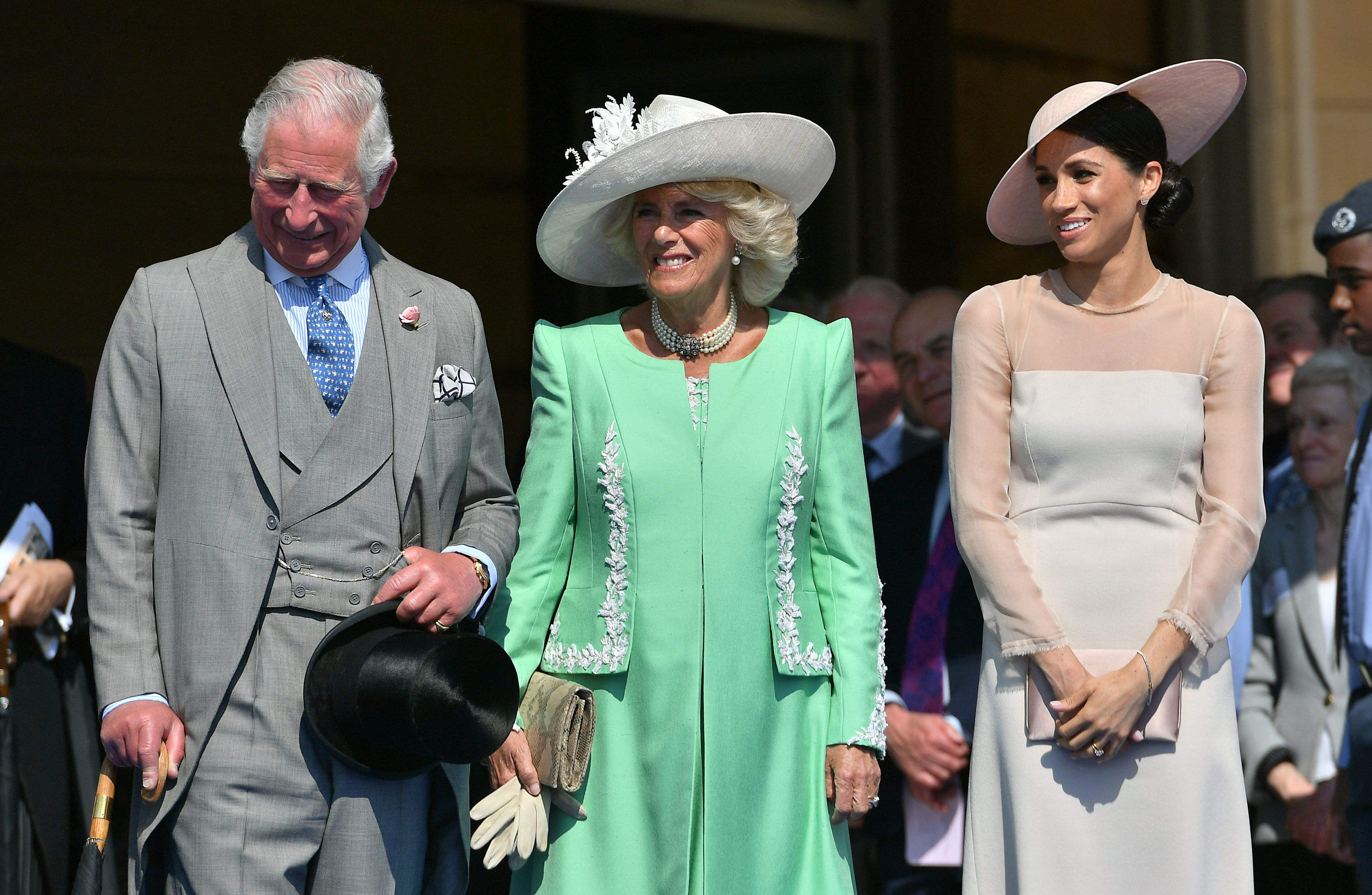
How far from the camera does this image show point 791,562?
327 centimetres

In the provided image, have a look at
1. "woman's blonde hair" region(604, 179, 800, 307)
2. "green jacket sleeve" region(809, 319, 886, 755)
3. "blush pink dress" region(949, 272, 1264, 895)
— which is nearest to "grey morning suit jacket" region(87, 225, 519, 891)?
"woman's blonde hair" region(604, 179, 800, 307)

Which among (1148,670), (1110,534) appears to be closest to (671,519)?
(1110,534)

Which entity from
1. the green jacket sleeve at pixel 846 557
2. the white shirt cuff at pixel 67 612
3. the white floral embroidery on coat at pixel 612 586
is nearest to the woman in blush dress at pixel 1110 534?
the green jacket sleeve at pixel 846 557

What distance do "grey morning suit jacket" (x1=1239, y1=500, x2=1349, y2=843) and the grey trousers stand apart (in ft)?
9.21

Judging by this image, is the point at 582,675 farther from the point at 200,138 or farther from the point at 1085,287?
the point at 200,138

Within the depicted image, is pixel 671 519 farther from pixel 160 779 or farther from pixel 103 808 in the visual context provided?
pixel 103 808

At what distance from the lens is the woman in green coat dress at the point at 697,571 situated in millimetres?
3205

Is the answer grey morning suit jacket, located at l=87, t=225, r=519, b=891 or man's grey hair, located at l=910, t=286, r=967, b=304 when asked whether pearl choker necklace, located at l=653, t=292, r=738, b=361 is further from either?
man's grey hair, located at l=910, t=286, r=967, b=304

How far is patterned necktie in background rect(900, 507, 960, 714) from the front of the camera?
420 cm

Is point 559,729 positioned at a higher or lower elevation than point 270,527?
lower

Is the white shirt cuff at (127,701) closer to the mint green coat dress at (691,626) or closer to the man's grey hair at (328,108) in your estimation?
the mint green coat dress at (691,626)

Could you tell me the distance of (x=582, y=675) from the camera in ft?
10.6

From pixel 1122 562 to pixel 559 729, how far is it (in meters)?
1.15

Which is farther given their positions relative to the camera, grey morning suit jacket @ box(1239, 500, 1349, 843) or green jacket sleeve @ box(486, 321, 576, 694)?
grey morning suit jacket @ box(1239, 500, 1349, 843)
